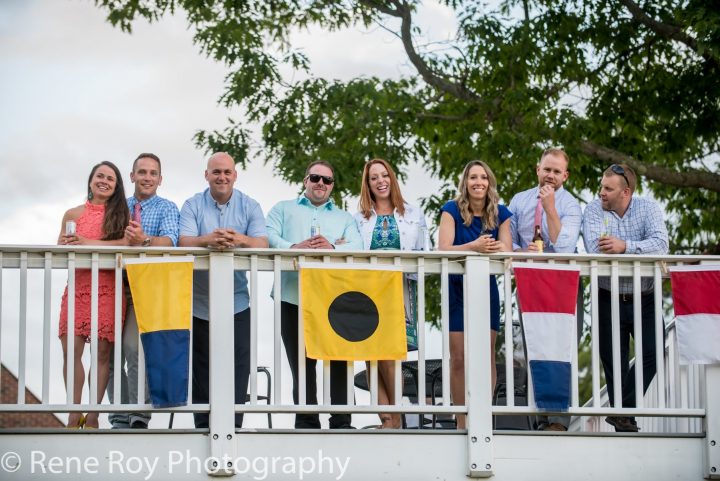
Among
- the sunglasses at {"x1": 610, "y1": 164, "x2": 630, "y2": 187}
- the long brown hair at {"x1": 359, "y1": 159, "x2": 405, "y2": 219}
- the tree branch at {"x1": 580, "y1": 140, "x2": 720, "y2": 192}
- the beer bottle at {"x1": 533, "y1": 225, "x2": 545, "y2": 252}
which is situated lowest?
the beer bottle at {"x1": 533, "y1": 225, "x2": 545, "y2": 252}

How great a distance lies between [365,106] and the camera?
1730 cm

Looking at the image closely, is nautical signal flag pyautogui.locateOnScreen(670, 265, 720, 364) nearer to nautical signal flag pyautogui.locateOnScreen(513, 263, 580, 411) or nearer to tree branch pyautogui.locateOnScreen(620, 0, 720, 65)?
nautical signal flag pyautogui.locateOnScreen(513, 263, 580, 411)

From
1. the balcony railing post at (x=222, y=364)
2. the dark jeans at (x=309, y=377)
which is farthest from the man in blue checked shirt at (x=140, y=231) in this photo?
the dark jeans at (x=309, y=377)

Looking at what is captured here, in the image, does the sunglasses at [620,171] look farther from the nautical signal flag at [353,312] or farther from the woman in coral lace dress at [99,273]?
the woman in coral lace dress at [99,273]

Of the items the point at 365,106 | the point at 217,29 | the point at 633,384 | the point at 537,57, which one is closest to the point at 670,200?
the point at 537,57

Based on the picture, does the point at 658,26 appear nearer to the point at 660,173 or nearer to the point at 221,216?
the point at 660,173

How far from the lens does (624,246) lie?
9422 millimetres

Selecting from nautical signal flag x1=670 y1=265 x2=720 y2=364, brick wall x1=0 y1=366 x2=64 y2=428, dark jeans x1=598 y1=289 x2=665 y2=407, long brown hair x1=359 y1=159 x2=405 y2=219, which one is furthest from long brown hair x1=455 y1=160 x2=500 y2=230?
brick wall x1=0 y1=366 x2=64 y2=428

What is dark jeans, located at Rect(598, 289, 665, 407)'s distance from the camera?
30.6 feet

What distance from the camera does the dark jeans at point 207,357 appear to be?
8883mm

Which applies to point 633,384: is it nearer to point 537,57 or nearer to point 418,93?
point 537,57

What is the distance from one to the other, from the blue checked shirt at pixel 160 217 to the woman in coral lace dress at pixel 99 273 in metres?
0.17

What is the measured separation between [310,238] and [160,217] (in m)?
1.05

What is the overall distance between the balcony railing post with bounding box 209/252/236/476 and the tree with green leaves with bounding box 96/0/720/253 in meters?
8.15
